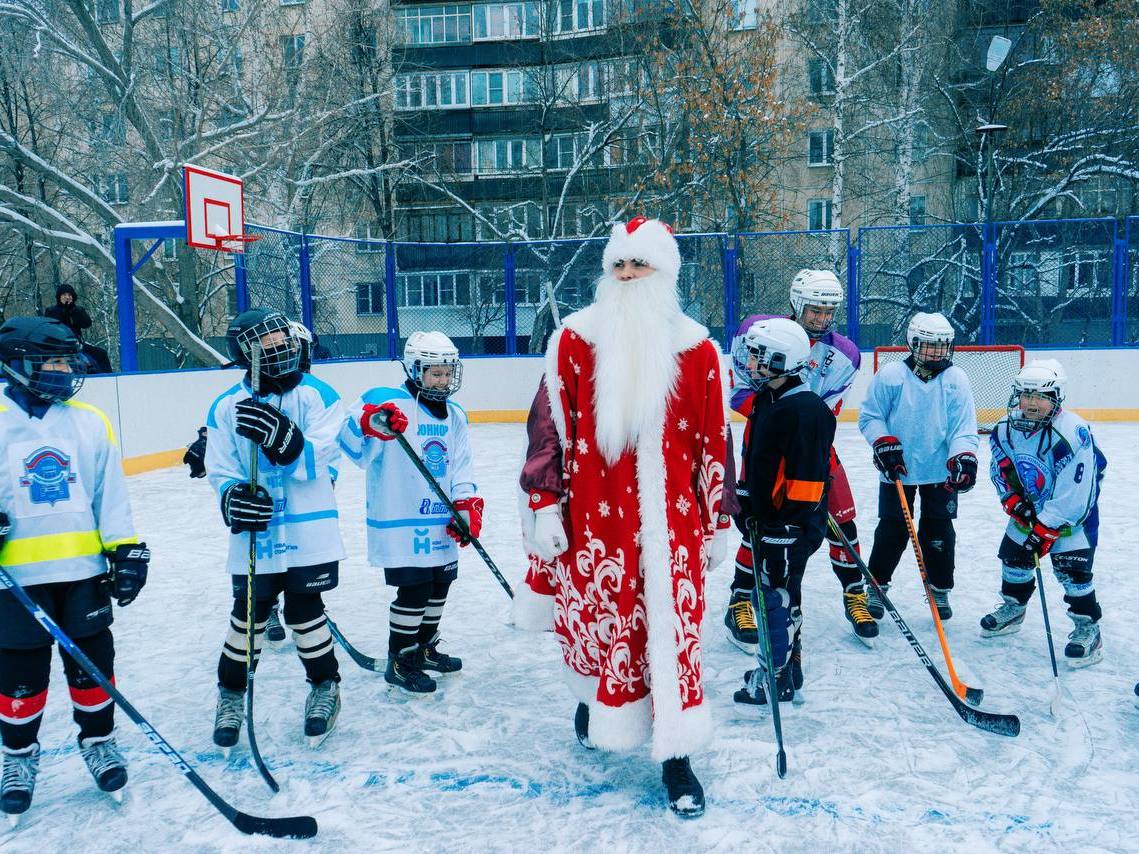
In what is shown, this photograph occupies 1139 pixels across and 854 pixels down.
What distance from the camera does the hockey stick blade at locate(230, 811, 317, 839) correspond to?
227 centimetres

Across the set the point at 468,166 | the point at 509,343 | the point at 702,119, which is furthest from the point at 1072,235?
the point at 468,166

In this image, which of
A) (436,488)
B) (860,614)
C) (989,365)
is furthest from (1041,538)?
(989,365)

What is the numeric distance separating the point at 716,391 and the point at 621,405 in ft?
0.94

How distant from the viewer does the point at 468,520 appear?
313 centimetres

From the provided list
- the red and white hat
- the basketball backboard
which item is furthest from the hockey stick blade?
the basketball backboard

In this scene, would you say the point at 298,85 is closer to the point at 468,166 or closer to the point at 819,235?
the point at 468,166

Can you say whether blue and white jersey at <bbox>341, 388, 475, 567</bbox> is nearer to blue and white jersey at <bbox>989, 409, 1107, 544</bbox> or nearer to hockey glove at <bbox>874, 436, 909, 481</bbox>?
hockey glove at <bbox>874, 436, 909, 481</bbox>

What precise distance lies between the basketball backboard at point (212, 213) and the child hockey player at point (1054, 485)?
7.68 meters

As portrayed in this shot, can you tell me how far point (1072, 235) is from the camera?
31.8 feet

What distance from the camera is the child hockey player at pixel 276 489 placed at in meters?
2.57

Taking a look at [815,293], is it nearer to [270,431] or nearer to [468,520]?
[468,520]

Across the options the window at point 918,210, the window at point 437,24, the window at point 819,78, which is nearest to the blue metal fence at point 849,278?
the window at point 918,210

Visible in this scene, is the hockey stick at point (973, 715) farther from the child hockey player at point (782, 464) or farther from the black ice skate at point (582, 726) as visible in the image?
the black ice skate at point (582, 726)

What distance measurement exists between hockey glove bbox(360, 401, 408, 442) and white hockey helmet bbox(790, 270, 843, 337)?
163cm
